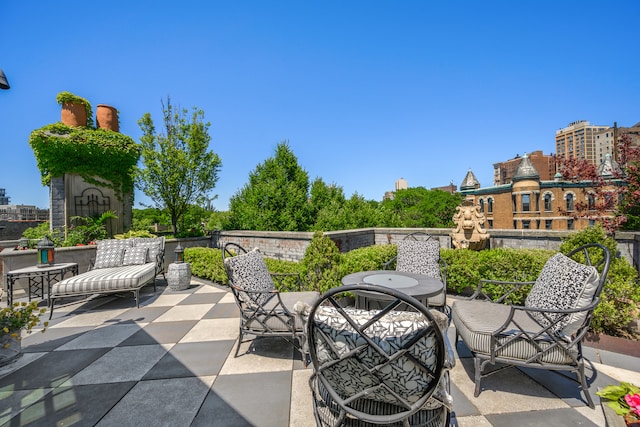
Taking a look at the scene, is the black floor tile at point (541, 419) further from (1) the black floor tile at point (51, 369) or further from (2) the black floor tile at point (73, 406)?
(1) the black floor tile at point (51, 369)

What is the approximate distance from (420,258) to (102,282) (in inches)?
224

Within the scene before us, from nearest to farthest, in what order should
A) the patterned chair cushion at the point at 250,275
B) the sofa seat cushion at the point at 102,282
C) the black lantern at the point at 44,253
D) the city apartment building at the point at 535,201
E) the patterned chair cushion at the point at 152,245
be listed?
the patterned chair cushion at the point at 250,275 → the sofa seat cushion at the point at 102,282 → the black lantern at the point at 44,253 → the patterned chair cushion at the point at 152,245 → the city apartment building at the point at 535,201

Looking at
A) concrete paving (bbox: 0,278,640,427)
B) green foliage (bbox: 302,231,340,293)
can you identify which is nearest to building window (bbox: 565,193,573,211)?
concrete paving (bbox: 0,278,640,427)

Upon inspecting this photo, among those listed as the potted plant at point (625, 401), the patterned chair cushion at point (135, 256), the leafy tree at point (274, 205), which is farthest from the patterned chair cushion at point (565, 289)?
the leafy tree at point (274, 205)

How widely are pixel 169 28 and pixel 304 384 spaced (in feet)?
25.2

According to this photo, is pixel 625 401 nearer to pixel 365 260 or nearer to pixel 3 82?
pixel 365 260

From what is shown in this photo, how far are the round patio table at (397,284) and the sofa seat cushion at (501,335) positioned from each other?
38cm

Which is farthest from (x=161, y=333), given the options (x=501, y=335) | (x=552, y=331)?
(x=552, y=331)

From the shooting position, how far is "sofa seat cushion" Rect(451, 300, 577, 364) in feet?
7.68

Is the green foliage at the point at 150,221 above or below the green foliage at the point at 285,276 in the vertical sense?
above

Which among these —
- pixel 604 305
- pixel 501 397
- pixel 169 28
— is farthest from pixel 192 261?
pixel 604 305

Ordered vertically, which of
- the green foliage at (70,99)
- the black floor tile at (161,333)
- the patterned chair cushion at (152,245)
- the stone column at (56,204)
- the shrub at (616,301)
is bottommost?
the black floor tile at (161,333)

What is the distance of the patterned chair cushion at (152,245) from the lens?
653 centimetres

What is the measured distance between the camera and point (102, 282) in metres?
4.88
